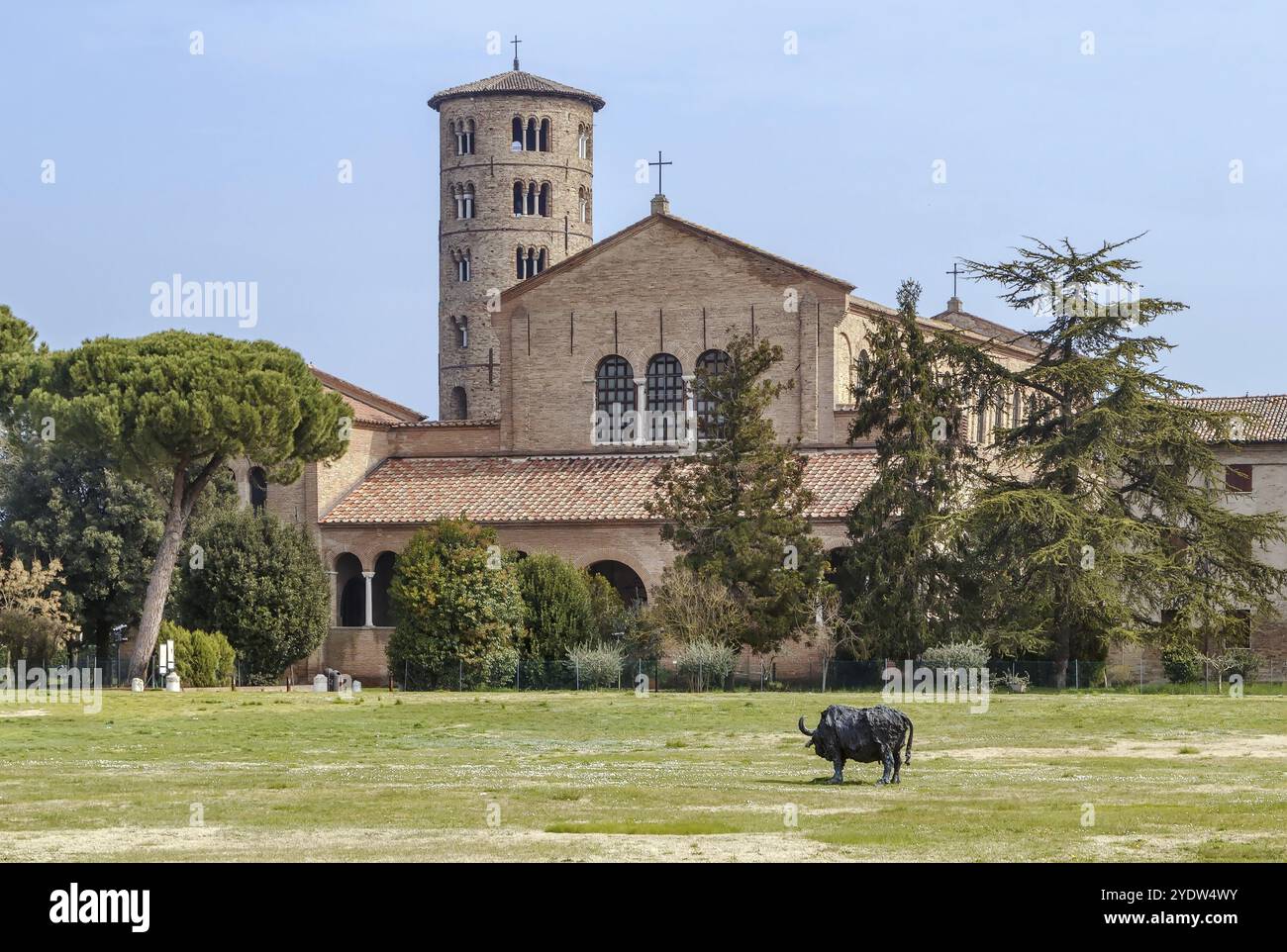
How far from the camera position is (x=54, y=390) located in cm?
4734

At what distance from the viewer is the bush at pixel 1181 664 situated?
148 feet

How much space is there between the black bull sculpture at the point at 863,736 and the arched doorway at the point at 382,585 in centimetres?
3306

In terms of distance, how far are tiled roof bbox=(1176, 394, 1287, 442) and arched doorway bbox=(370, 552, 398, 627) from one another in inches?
824

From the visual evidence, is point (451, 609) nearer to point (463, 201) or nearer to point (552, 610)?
point (552, 610)

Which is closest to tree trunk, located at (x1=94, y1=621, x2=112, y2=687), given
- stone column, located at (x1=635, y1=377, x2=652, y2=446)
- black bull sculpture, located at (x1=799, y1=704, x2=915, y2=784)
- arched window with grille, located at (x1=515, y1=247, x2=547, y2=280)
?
stone column, located at (x1=635, y1=377, x2=652, y2=446)

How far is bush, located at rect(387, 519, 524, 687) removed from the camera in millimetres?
45938

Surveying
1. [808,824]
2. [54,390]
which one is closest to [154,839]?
[808,824]

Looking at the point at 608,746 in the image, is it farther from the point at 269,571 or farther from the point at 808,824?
the point at 269,571

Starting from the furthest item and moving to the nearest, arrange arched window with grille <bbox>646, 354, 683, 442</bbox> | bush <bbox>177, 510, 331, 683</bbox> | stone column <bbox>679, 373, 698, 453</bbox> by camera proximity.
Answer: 1. arched window with grille <bbox>646, 354, 683, 442</bbox>
2. stone column <bbox>679, 373, 698, 453</bbox>
3. bush <bbox>177, 510, 331, 683</bbox>

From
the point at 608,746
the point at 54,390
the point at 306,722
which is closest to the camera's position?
the point at 608,746

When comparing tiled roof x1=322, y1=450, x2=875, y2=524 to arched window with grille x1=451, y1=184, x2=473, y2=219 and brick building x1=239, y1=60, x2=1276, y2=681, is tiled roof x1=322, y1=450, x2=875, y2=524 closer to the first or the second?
brick building x1=239, y1=60, x2=1276, y2=681

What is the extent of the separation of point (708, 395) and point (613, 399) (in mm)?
9082

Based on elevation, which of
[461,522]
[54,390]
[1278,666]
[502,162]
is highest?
[502,162]
